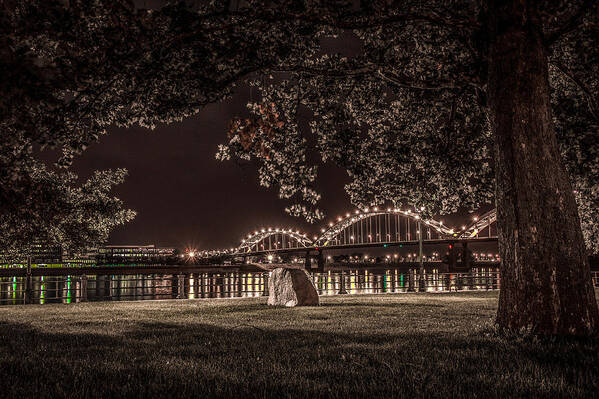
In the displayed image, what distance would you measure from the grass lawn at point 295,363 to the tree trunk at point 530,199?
652mm

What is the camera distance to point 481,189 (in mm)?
14750

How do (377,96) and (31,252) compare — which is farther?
(31,252)

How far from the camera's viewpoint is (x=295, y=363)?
5.18m

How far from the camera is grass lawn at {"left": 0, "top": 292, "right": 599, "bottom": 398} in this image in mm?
4031

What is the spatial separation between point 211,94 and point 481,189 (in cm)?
900

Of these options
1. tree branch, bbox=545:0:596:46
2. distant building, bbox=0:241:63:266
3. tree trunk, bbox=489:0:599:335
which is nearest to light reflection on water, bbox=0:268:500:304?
distant building, bbox=0:241:63:266

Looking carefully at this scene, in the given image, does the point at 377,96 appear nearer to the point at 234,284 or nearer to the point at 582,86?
the point at 582,86

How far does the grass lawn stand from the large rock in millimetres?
7333

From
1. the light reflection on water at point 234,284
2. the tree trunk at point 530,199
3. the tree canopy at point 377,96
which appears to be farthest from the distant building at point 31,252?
the tree trunk at point 530,199

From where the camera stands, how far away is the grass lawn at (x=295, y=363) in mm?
4031

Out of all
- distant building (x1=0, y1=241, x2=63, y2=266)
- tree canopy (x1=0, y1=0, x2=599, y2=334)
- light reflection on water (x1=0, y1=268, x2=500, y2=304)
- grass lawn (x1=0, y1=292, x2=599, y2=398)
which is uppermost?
tree canopy (x1=0, y1=0, x2=599, y2=334)

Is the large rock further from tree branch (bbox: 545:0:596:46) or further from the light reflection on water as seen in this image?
tree branch (bbox: 545:0:596:46)

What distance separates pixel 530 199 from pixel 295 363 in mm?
4353

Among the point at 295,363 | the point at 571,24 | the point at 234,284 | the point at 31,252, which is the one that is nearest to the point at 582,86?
the point at 571,24
